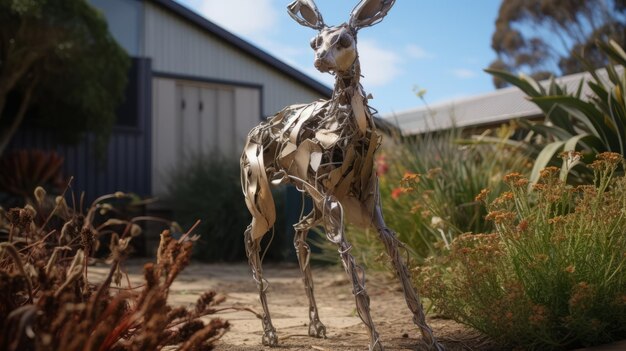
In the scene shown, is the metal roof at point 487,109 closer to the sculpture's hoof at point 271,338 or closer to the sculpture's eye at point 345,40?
the sculpture's hoof at point 271,338

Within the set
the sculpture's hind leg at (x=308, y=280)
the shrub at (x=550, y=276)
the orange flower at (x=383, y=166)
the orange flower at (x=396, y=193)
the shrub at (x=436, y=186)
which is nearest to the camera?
the shrub at (x=550, y=276)

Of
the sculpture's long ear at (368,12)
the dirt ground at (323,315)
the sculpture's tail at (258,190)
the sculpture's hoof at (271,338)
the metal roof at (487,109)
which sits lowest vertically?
the dirt ground at (323,315)

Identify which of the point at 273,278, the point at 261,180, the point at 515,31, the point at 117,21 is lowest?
the point at 273,278

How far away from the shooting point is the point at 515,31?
31.9 metres

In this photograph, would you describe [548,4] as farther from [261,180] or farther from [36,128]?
[261,180]

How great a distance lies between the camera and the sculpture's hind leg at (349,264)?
9.65 ft

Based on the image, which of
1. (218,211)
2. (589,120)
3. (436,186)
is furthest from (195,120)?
(589,120)

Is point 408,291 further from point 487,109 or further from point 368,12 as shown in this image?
point 487,109

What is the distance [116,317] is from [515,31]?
106 ft

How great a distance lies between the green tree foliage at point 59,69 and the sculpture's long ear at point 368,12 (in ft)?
27.9

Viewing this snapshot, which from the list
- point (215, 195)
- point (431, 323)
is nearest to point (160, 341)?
point (431, 323)

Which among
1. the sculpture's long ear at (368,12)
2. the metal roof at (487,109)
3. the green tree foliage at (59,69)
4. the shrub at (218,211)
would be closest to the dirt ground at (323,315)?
the sculpture's long ear at (368,12)

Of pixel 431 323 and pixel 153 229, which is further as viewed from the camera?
pixel 153 229

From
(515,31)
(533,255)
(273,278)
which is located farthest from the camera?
(515,31)
